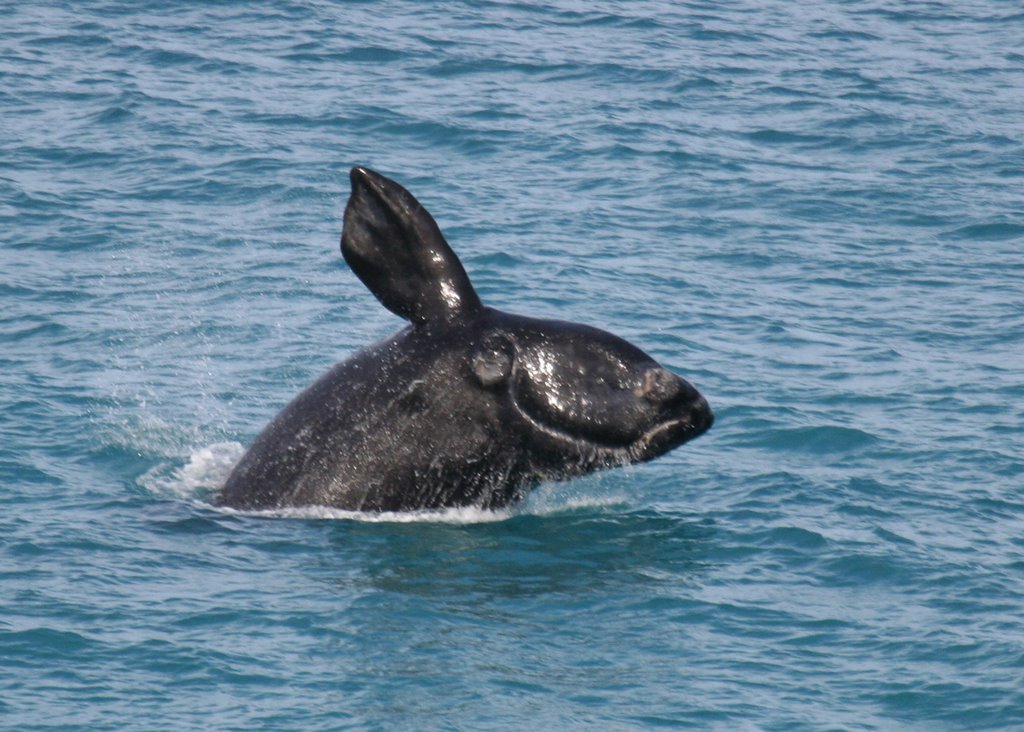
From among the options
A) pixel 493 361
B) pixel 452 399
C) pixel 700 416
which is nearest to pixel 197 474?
pixel 452 399

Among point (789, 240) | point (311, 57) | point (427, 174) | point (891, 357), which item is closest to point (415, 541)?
point (891, 357)

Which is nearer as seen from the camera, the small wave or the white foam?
the white foam

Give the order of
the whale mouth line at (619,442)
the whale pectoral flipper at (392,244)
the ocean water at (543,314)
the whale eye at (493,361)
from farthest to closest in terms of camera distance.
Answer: the whale mouth line at (619,442), the whale eye at (493,361), the whale pectoral flipper at (392,244), the ocean water at (543,314)

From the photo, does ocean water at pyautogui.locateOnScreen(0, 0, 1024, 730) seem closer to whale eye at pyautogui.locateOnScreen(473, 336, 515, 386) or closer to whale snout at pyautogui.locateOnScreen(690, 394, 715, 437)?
whale snout at pyautogui.locateOnScreen(690, 394, 715, 437)

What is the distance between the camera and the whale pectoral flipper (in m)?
14.9

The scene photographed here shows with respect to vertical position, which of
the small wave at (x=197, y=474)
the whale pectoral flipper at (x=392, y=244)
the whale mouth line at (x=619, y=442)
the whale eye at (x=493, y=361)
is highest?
the whale pectoral flipper at (x=392, y=244)

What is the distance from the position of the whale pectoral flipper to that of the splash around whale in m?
0.01

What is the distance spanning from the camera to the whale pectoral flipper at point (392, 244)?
14.9 m

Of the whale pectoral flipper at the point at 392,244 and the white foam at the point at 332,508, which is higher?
the whale pectoral flipper at the point at 392,244

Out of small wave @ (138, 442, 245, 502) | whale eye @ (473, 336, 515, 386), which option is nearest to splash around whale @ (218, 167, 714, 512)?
whale eye @ (473, 336, 515, 386)

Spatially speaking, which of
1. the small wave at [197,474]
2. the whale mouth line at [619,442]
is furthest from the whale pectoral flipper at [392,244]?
the small wave at [197,474]

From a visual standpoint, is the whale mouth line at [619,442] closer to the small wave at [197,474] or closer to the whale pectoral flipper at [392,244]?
the whale pectoral flipper at [392,244]

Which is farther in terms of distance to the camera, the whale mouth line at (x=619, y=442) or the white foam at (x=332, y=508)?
the white foam at (x=332, y=508)

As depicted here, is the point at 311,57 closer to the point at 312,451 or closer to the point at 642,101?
the point at 642,101
